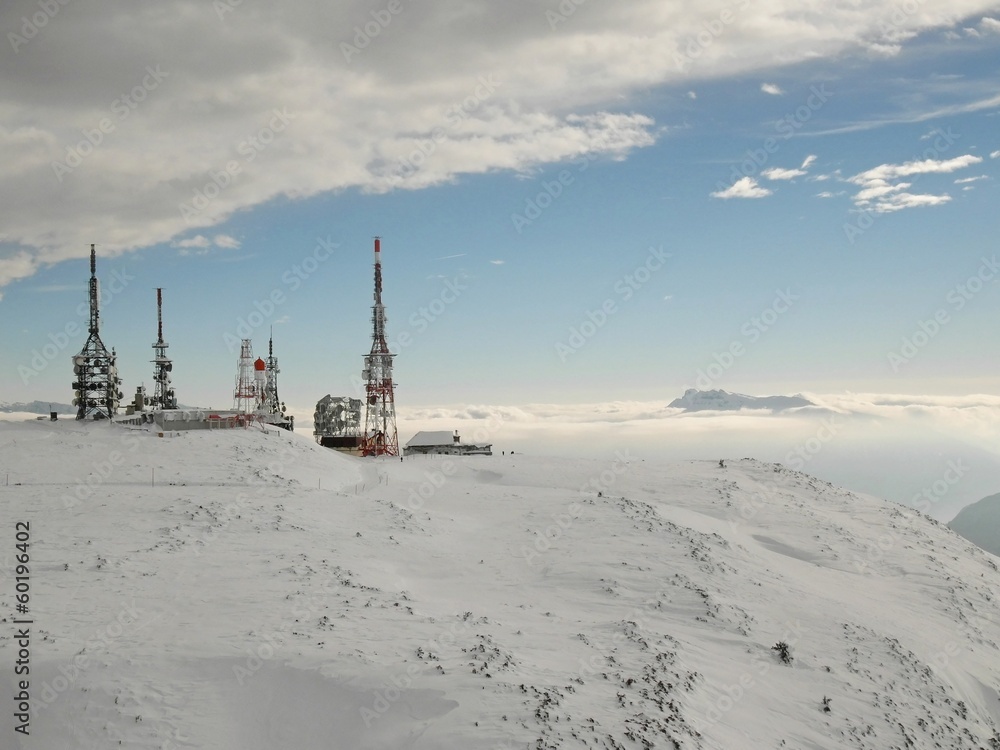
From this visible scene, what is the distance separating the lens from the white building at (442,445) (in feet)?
232

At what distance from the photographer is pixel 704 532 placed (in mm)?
37719

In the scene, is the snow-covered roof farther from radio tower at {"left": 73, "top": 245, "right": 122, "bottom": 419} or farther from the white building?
radio tower at {"left": 73, "top": 245, "right": 122, "bottom": 419}

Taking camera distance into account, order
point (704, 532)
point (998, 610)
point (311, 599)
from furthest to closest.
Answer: point (704, 532), point (998, 610), point (311, 599)

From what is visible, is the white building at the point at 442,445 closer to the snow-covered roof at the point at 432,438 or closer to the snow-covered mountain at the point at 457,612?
the snow-covered roof at the point at 432,438

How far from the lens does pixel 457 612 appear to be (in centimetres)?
2361

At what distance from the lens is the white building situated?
7062 cm

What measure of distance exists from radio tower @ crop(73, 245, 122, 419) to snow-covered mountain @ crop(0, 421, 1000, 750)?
1390cm

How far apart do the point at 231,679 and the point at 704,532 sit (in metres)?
26.9

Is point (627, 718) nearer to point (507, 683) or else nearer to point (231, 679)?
point (507, 683)

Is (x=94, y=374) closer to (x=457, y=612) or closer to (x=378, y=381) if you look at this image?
(x=378, y=381)

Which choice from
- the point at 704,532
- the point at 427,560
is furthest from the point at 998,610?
the point at 427,560

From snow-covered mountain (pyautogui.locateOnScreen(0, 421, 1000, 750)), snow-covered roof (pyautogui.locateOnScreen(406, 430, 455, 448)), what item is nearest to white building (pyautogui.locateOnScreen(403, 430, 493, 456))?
snow-covered roof (pyautogui.locateOnScreen(406, 430, 455, 448))

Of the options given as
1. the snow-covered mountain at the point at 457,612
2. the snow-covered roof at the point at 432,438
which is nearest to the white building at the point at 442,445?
the snow-covered roof at the point at 432,438

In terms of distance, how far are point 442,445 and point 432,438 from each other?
2.79 metres
